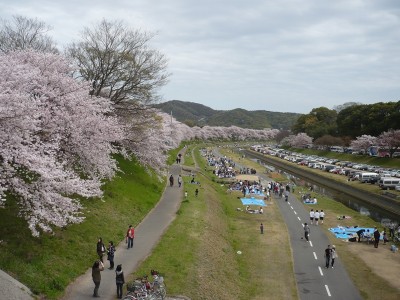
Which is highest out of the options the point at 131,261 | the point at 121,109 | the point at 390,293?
the point at 121,109

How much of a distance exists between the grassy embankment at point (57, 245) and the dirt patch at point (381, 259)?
15333 mm

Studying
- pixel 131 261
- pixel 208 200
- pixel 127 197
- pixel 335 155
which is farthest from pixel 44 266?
pixel 335 155

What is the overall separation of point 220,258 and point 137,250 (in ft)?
16.1

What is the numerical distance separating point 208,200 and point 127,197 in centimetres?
963

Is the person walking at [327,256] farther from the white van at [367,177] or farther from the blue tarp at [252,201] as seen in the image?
the white van at [367,177]

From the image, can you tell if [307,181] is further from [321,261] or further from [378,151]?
[321,261]

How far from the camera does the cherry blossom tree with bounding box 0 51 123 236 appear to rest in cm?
1406

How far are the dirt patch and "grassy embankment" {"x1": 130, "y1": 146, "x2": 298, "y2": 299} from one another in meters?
4.89

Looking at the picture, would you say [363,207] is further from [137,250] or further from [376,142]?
[376,142]

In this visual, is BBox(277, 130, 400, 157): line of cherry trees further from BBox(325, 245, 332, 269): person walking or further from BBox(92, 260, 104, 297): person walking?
BBox(92, 260, 104, 297): person walking

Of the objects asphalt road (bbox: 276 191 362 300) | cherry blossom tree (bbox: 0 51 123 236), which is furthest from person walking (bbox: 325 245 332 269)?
cherry blossom tree (bbox: 0 51 123 236)

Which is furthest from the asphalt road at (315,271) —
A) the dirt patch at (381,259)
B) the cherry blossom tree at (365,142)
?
the cherry blossom tree at (365,142)

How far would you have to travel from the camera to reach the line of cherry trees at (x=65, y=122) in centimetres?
1427

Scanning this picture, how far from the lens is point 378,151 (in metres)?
86.7
